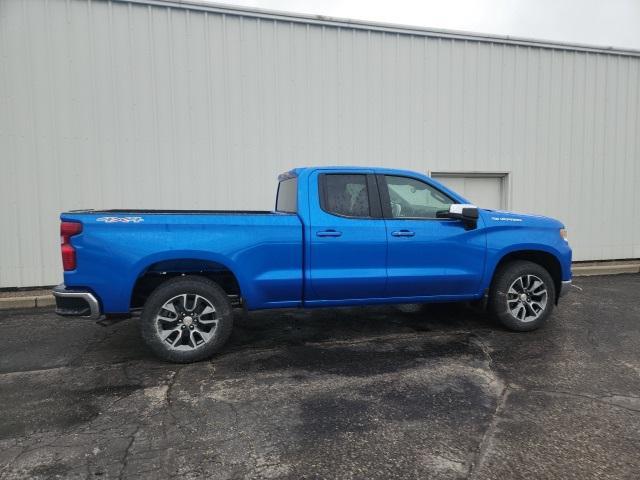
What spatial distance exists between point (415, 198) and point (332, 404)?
8.04 ft

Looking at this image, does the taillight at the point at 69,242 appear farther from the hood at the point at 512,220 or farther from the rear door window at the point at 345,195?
the hood at the point at 512,220

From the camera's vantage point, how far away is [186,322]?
160 inches

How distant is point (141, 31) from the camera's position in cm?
729

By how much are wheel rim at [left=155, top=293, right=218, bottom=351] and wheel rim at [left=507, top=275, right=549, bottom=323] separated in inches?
130

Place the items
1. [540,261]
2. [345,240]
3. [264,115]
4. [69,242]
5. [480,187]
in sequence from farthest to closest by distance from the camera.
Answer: [480,187], [264,115], [540,261], [345,240], [69,242]

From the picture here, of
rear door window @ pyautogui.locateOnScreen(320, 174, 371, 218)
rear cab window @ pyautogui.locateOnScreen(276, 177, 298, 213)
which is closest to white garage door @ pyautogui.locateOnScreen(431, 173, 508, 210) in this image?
rear cab window @ pyautogui.locateOnScreen(276, 177, 298, 213)

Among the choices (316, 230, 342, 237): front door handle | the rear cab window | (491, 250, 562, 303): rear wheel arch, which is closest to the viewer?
(316, 230, 342, 237): front door handle

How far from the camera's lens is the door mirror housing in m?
4.46

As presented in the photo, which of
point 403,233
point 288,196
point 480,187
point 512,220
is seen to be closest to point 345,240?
point 403,233

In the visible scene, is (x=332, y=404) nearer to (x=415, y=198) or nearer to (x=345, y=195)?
(x=345, y=195)

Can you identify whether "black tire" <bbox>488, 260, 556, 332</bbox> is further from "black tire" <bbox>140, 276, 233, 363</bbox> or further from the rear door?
"black tire" <bbox>140, 276, 233, 363</bbox>

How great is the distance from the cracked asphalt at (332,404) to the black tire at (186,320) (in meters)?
0.17

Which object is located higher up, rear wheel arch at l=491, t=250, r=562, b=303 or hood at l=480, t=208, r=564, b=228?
hood at l=480, t=208, r=564, b=228

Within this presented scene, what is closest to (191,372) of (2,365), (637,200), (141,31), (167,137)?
(2,365)
